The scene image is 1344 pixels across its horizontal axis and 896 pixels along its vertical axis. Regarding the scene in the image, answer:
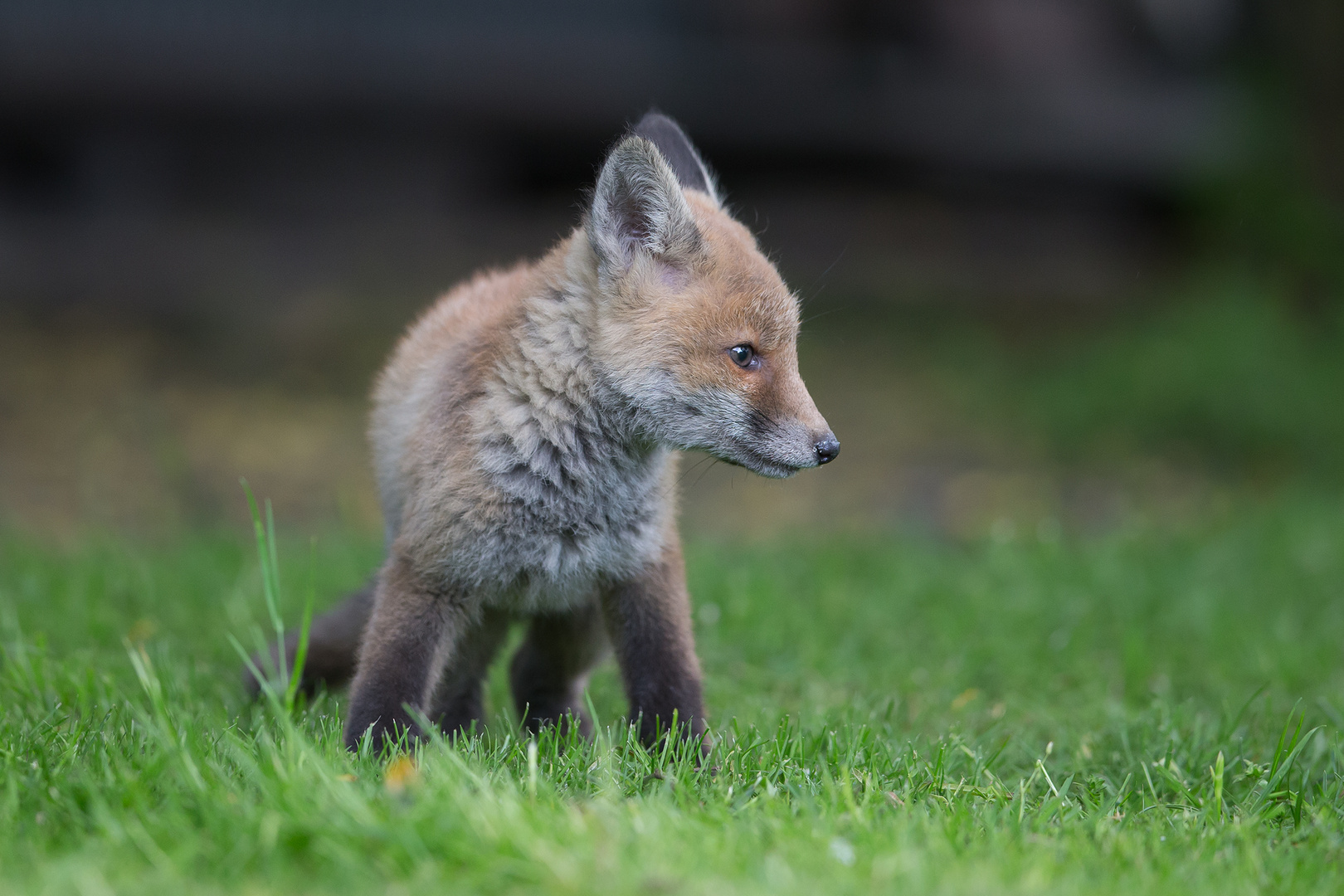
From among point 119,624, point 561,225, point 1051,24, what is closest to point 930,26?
point 1051,24

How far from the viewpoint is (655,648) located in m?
3.71

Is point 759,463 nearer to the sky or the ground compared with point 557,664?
nearer to the sky

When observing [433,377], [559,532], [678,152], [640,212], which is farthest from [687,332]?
[678,152]

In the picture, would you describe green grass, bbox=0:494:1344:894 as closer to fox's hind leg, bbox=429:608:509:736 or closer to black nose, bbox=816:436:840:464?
fox's hind leg, bbox=429:608:509:736

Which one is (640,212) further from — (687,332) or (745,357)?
(745,357)

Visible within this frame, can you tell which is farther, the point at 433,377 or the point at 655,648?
the point at 433,377

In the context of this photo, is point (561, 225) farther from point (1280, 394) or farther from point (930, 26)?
point (1280, 394)

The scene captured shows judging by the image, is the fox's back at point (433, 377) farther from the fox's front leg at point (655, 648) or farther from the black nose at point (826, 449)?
the black nose at point (826, 449)

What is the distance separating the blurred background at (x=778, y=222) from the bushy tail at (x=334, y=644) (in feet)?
14.0

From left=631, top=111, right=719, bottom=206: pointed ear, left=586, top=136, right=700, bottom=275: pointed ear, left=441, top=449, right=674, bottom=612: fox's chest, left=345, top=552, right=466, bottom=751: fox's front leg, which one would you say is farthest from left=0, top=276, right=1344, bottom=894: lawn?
left=631, top=111, right=719, bottom=206: pointed ear

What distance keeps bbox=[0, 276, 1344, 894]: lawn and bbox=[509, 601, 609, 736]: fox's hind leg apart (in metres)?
0.16

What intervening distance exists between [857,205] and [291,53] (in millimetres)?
5825

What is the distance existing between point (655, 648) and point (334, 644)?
3.97 ft

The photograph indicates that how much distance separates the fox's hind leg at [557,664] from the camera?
13.3 feet
